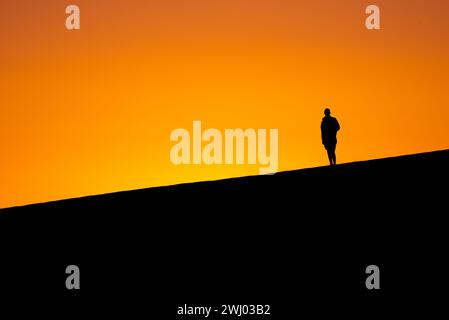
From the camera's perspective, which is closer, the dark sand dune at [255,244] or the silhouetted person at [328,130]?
the dark sand dune at [255,244]

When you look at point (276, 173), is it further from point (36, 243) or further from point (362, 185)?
point (36, 243)

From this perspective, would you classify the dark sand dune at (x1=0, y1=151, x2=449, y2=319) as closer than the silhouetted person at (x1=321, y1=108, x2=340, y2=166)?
Yes

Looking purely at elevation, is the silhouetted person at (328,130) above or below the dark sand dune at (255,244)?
above

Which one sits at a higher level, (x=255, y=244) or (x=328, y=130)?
(x=328, y=130)

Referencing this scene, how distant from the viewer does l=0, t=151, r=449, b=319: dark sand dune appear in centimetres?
1189

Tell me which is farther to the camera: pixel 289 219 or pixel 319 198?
pixel 319 198

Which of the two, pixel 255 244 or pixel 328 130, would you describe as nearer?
pixel 255 244

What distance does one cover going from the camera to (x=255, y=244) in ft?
46.6

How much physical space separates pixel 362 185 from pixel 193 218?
414 centimetres

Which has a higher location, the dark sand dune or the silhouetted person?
the silhouetted person

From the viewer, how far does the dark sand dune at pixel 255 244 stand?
11891 millimetres
